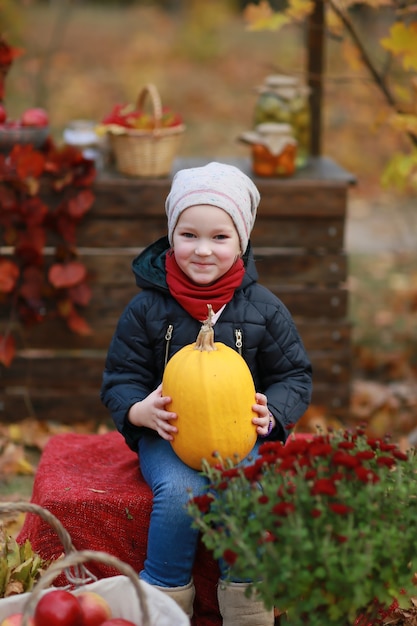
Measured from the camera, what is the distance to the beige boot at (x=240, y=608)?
265 cm

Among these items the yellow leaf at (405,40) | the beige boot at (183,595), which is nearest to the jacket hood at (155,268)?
the beige boot at (183,595)

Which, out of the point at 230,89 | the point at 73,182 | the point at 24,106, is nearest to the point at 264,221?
the point at 73,182

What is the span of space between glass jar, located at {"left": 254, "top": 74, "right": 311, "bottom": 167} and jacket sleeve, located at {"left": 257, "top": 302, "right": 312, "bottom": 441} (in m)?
1.99

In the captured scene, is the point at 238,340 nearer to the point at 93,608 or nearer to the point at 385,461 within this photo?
the point at 385,461

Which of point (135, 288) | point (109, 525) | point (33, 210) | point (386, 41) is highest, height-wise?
point (386, 41)

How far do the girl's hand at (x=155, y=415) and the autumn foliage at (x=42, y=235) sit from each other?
1817mm

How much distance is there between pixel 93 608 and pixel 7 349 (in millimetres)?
2465

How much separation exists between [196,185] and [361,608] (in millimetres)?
1332

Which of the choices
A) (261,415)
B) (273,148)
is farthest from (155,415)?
(273,148)

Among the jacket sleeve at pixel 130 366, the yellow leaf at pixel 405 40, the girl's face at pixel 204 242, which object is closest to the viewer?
the girl's face at pixel 204 242

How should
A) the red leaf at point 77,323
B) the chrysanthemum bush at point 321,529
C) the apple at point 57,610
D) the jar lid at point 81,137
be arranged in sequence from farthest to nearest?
the jar lid at point 81,137, the red leaf at point 77,323, the apple at point 57,610, the chrysanthemum bush at point 321,529

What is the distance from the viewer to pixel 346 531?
2.16 m

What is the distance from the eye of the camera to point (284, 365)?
120 inches

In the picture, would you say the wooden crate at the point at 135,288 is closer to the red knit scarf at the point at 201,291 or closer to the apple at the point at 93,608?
the red knit scarf at the point at 201,291
